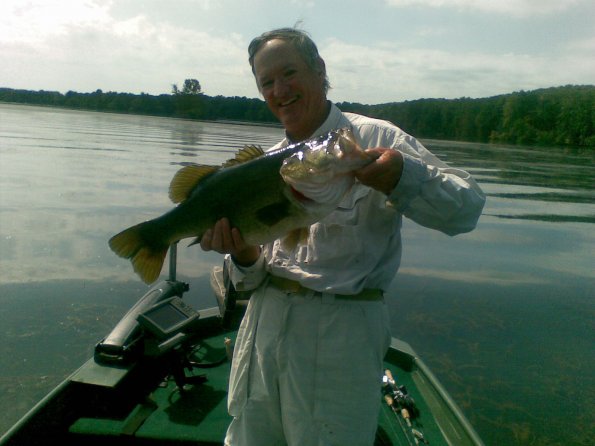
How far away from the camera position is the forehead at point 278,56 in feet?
9.05

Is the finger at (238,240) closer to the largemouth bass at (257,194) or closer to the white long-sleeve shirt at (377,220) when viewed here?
the largemouth bass at (257,194)

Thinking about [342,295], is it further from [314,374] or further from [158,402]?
[158,402]

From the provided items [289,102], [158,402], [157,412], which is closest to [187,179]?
[289,102]

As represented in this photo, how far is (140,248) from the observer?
3236mm

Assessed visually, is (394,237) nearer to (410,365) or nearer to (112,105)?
(410,365)

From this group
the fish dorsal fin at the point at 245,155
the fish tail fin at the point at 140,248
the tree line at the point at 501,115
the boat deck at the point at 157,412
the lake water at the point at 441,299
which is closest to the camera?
the fish dorsal fin at the point at 245,155

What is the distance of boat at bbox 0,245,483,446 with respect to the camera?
405 cm

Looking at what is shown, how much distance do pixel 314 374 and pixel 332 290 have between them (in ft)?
1.35

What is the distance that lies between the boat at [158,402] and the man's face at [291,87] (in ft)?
4.51

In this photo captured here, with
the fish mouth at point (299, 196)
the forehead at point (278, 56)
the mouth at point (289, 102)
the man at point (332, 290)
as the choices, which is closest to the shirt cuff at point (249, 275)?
the man at point (332, 290)

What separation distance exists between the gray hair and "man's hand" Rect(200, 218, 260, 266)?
3.15 ft

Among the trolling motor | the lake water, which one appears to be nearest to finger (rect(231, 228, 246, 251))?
the trolling motor

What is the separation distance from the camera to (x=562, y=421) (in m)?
6.27

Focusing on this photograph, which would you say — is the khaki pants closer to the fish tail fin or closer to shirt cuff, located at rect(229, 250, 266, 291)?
shirt cuff, located at rect(229, 250, 266, 291)
